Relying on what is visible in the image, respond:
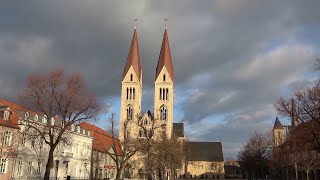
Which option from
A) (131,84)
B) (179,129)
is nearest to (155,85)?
(131,84)

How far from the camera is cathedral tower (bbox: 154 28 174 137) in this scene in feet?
331

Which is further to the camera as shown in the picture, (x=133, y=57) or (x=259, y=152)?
(x=133, y=57)

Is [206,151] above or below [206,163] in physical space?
above

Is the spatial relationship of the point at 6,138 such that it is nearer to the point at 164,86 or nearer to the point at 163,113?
the point at 163,113

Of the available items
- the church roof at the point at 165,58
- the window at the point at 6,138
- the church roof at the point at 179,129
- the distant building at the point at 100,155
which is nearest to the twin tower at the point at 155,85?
the church roof at the point at 165,58

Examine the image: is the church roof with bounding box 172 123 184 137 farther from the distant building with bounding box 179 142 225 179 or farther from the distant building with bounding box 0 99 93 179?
the distant building with bounding box 0 99 93 179

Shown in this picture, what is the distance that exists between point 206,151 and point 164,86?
155ft

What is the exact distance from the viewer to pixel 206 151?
453 feet

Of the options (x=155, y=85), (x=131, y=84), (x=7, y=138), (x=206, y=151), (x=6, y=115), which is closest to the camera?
(x=7, y=138)

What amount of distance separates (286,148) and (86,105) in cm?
4526

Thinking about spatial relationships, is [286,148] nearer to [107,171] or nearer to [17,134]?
[107,171]

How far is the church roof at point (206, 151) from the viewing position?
134875 mm

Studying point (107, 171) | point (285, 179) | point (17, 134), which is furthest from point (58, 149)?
point (285, 179)

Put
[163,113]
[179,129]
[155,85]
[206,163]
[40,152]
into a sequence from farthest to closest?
[206,163]
[179,129]
[155,85]
[163,113]
[40,152]
